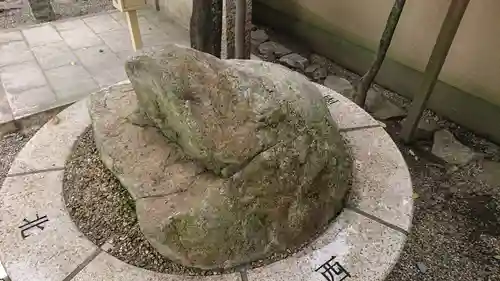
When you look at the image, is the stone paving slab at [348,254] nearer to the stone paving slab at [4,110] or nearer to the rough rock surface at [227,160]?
the rough rock surface at [227,160]

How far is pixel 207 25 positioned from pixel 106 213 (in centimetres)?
144

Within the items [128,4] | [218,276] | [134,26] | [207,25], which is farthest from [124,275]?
[134,26]

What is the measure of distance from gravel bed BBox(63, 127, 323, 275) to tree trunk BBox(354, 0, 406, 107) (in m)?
1.68

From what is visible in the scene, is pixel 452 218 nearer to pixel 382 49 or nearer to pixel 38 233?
pixel 382 49

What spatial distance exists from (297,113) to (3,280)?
1.64 metres

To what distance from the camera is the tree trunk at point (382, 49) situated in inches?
103

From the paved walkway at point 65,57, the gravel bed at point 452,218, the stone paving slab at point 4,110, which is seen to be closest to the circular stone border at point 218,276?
the gravel bed at point 452,218

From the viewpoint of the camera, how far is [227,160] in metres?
1.37

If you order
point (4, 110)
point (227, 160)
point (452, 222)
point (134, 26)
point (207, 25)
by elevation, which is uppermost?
point (227, 160)

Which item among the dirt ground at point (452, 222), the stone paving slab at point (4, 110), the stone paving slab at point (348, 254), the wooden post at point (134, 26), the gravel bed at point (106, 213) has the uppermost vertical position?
the stone paving slab at point (348, 254)

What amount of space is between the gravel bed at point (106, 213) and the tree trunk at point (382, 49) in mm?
1681

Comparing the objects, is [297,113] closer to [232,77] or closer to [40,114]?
[232,77]

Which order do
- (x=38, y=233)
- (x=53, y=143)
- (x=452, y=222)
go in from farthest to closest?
(x=452, y=222), (x=53, y=143), (x=38, y=233)

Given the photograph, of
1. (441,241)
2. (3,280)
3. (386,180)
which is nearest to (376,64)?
(441,241)
